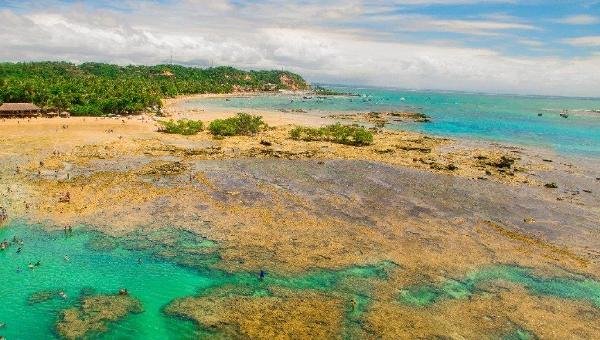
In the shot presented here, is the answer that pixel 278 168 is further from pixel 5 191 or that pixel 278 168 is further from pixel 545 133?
pixel 545 133

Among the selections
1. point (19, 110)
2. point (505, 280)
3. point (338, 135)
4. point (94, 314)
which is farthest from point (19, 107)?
point (505, 280)

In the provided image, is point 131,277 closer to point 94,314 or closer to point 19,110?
point 94,314

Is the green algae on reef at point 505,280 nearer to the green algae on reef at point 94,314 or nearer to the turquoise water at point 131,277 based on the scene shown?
the turquoise water at point 131,277

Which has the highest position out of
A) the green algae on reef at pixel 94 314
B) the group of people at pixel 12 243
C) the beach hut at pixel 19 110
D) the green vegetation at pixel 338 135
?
the beach hut at pixel 19 110

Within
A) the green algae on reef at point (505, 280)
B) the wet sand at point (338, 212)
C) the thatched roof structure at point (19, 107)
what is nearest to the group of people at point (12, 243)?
the wet sand at point (338, 212)

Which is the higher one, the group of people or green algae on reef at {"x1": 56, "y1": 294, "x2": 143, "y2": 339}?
the group of people

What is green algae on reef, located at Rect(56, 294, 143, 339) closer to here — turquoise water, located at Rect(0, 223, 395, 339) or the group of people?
turquoise water, located at Rect(0, 223, 395, 339)

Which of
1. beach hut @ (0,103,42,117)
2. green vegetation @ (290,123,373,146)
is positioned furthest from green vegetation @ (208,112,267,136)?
beach hut @ (0,103,42,117)
